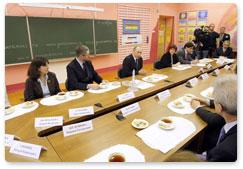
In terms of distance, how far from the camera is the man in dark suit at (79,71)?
201 cm

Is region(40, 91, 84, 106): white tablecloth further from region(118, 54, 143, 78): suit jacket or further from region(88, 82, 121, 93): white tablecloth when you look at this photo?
region(118, 54, 143, 78): suit jacket

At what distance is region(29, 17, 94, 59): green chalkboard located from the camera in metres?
3.02

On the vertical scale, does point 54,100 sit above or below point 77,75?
below

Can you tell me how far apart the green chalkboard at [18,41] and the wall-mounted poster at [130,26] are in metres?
2.18

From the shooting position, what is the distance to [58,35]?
10.8ft

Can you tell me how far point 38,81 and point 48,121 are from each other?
0.73 metres

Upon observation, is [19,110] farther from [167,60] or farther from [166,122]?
[167,60]

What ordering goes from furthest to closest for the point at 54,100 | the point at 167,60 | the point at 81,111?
the point at 167,60 < the point at 54,100 < the point at 81,111

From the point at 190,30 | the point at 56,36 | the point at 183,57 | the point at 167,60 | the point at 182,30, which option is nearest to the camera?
the point at 167,60

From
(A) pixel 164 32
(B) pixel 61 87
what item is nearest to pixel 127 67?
(B) pixel 61 87

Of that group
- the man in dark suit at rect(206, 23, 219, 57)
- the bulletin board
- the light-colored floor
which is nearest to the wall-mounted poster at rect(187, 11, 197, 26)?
the bulletin board

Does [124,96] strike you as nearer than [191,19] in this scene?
Yes

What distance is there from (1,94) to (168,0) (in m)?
1.17

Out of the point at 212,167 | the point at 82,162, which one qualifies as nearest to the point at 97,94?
the point at 82,162
